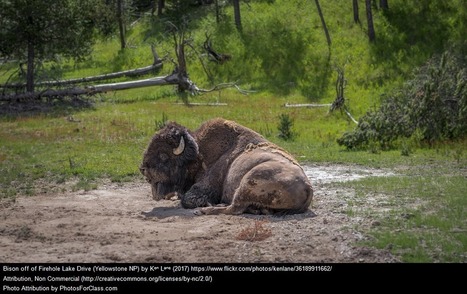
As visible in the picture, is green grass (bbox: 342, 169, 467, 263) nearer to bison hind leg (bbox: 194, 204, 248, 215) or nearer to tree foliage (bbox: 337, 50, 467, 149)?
bison hind leg (bbox: 194, 204, 248, 215)

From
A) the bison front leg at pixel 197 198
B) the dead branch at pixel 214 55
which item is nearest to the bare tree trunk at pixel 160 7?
the dead branch at pixel 214 55

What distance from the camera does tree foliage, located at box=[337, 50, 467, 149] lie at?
21438mm

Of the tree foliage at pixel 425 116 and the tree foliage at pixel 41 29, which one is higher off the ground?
the tree foliage at pixel 41 29

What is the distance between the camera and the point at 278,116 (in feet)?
87.4

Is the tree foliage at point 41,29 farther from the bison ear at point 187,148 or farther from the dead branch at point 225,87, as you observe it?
the bison ear at point 187,148

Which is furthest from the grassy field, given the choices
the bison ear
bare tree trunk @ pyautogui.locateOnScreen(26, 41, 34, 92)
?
bare tree trunk @ pyautogui.locateOnScreen(26, 41, 34, 92)

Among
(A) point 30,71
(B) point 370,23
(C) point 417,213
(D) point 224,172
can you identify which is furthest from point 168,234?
(B) point 370,23

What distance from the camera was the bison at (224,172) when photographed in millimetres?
11492

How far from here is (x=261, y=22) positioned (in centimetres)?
4219

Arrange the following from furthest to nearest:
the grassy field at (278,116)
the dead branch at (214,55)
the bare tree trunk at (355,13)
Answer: the dead branch at (214,55) < the bare tree trunk at (355,13) < the grassy field at (278,116)
